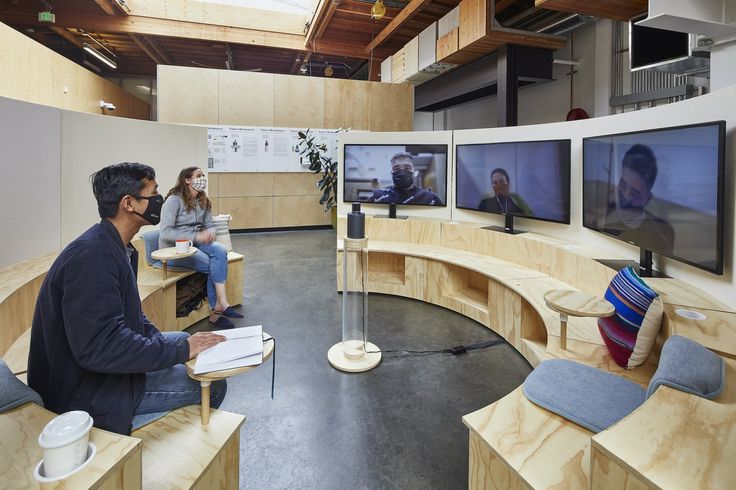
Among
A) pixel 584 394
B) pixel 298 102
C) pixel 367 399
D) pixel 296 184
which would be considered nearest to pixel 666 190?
pixel 584 394

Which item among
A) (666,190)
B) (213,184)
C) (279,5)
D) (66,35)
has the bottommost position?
(666,190)

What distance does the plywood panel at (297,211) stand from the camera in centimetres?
798

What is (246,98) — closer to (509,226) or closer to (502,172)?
(502,172)

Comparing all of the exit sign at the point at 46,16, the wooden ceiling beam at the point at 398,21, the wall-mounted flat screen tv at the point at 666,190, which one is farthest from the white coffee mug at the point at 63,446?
the exit sign at the point at 46,16

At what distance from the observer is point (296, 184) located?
26.3ft

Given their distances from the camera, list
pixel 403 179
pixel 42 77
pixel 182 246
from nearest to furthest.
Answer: pixel 182 246, pixel 403 179, pixel 42 77

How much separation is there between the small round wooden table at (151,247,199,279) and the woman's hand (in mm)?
145

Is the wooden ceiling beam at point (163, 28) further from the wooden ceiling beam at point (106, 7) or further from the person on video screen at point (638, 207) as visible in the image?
the person on video screen at point (638, 207)

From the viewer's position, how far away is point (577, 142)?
122 inches

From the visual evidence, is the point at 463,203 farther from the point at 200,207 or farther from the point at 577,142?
the point at 200,207

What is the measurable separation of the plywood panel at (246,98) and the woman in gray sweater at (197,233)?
4416 millimetres

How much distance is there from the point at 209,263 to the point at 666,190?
316 cm

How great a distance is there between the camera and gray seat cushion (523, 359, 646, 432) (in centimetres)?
135

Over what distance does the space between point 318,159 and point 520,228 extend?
471cm
